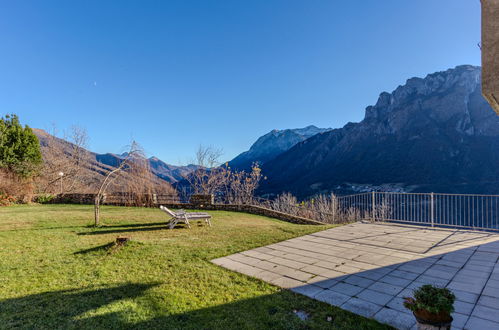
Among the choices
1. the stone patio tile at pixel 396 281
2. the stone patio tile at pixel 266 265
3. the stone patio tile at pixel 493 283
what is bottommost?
the stone patio tile at pixel 266 265

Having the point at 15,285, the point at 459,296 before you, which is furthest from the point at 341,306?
the point at 15,285

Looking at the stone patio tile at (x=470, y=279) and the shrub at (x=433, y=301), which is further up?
the shrub at (x=433, y=301)

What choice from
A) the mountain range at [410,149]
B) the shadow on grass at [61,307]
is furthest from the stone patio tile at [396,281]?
the mountain range at [410,149]

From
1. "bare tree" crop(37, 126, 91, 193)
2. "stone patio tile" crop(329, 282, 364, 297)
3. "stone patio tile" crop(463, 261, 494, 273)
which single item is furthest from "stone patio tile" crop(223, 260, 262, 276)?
"bare tree" crop(37, 126, 91, 193)

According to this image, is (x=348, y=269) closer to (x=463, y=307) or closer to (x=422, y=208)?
(x=463, y=307)

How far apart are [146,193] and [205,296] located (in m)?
12.4

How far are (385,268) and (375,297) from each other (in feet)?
3.89

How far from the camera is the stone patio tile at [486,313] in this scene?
2664 mm

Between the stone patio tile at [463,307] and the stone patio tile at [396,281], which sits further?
the stone patio tile at [396,281]

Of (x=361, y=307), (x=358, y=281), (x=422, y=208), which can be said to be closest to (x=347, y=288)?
(x=358, y=281)

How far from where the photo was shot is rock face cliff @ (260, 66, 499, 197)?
6094 cm

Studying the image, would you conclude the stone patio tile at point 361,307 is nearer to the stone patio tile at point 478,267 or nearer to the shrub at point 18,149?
the stone patio tile at point 478,267

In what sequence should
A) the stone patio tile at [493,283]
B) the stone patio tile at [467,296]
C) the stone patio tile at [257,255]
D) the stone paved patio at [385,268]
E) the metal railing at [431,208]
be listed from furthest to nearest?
the metal railing at [431,208] < the stone patio tile at [257,255] < the stone patio tile at [493,283] < the stone patio tile at [467,296] < the stone paved patio at [385,268]

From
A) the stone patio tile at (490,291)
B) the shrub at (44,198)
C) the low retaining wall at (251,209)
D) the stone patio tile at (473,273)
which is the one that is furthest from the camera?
the shrub at (44,198)
